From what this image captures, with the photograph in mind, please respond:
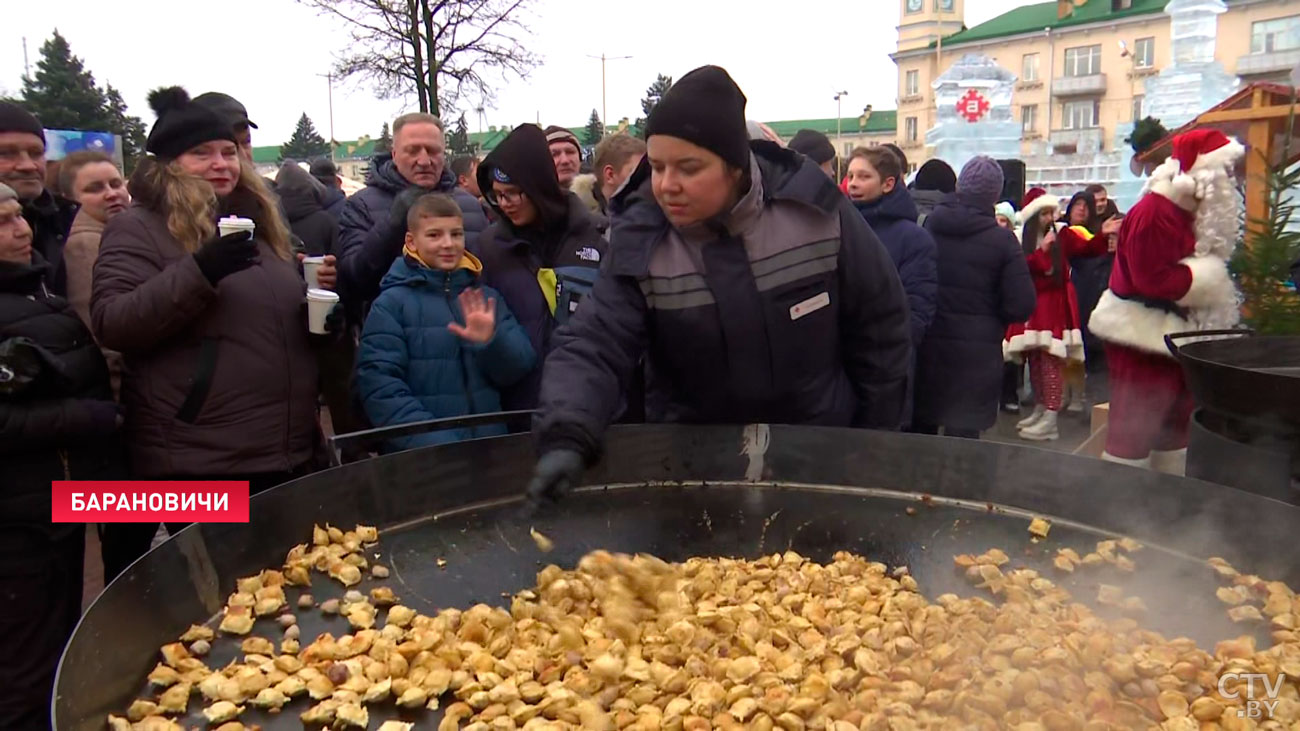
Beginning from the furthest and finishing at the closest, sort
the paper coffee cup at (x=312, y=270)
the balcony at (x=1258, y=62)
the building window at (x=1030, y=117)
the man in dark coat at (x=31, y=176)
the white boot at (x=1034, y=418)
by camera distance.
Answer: the building window at (x=1030, y=117)
the balcony at (x=1258, y=62)
the white boot at (x=1034, y=418)
the man in dark coat at (x=31, y=176)
the paper coffee cup at (x=312, y=270)

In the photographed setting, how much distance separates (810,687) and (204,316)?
6.00 feet

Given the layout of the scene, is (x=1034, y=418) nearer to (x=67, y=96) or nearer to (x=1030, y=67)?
(x=67, y=96)

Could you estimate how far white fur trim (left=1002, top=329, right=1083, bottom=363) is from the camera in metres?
6.34

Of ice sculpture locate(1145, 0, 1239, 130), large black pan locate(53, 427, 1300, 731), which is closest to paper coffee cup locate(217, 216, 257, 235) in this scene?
large black pan locate(53, 427, 1300, 731)

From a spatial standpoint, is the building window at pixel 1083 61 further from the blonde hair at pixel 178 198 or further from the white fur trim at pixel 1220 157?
the blonde hair at pixel 178 198

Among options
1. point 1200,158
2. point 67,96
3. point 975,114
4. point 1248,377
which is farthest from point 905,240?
point 67,96

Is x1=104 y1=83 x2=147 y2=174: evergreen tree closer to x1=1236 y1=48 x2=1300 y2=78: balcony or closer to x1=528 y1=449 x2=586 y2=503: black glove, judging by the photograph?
x1=528 y1=449 x2=586 y2=503: black glove

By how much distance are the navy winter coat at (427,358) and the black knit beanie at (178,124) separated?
0.65 m

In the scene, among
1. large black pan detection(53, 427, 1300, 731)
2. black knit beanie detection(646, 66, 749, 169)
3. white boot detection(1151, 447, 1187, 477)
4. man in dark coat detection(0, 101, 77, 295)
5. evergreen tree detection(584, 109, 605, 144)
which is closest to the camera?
large black pan detection(53, 427, 1300, 731)

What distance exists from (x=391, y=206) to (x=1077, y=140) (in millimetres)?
35259

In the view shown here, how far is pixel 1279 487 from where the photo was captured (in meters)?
2.25

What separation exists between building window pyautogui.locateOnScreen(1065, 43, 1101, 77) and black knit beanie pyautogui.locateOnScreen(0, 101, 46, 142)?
134ft

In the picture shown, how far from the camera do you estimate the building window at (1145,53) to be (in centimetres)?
3503

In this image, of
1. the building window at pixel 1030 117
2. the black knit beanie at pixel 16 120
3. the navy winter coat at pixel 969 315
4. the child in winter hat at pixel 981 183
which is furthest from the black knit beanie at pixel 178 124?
the building window at pixel 1030 117
